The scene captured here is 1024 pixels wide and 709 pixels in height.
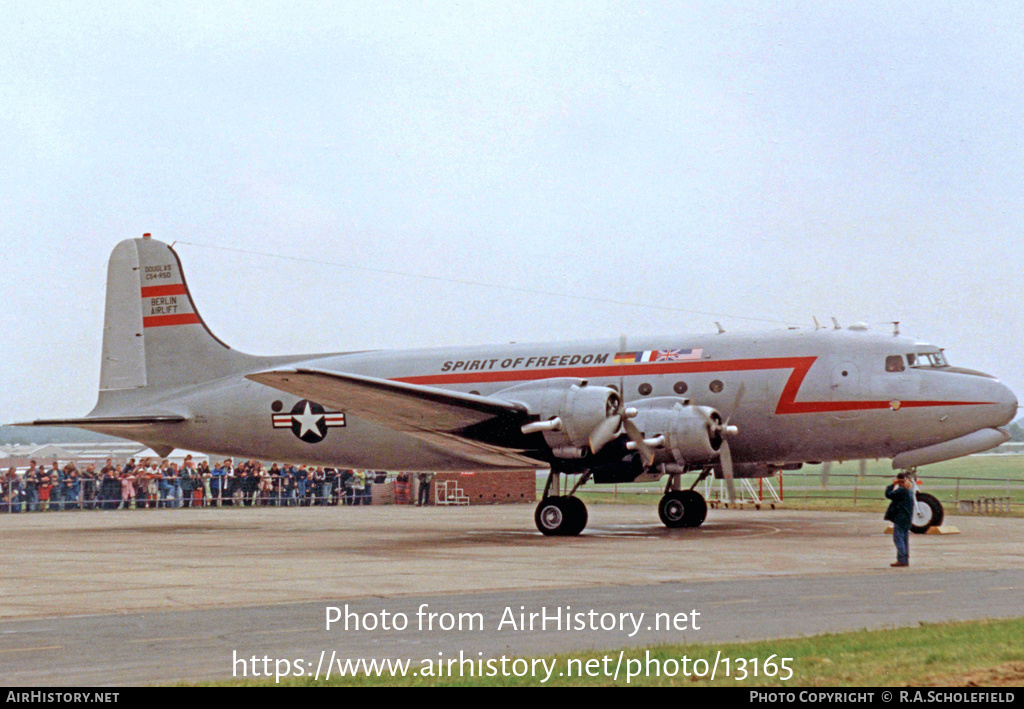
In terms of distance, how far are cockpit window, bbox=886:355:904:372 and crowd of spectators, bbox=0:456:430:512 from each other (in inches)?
746

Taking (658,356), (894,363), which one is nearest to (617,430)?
(658,356)

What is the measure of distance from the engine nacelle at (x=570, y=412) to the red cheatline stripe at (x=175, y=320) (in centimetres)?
1129

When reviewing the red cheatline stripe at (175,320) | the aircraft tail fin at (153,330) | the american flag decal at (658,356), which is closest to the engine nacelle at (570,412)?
the american flag decal at (658,356)

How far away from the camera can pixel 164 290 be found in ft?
100

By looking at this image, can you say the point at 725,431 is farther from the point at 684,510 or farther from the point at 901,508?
the point at 901,508

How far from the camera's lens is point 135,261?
3069 cm

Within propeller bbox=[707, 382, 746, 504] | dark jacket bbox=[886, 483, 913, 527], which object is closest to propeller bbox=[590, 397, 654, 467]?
propeller bbox=[707, 382, 746, 504]

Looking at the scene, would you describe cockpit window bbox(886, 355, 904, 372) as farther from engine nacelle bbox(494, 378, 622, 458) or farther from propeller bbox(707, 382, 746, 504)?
engine nacelle bbox(494, 378, 622, 458)

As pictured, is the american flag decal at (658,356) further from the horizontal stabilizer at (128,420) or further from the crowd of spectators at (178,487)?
the crowd of spectators at (178,487)

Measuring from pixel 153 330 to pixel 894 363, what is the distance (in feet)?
59.9

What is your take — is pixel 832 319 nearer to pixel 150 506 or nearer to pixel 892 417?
pixel 892 417

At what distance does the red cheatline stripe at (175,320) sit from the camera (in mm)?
30125
